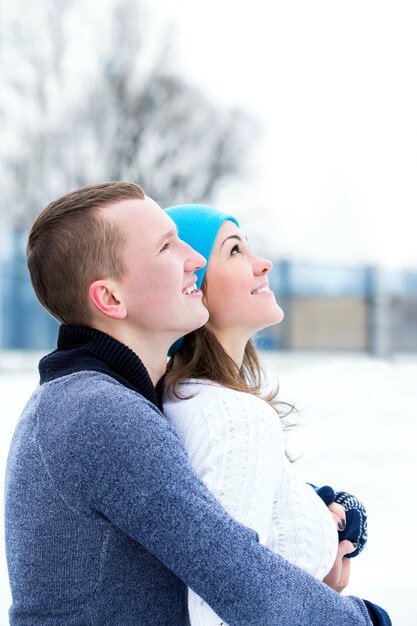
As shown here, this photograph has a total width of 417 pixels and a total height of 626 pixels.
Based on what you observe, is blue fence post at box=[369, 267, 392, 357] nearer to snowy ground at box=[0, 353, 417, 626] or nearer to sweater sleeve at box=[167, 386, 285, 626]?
snowy ground at box=[0, 353, 417, 626]

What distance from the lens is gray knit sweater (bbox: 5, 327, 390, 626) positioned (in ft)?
2.39

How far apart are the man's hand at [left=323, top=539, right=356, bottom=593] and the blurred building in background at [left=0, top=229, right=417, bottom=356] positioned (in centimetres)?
737

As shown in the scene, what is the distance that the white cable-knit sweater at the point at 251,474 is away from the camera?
2.79ft

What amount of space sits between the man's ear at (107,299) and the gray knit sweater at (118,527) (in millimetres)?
39

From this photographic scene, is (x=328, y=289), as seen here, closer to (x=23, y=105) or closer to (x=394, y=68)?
(x=394, y=68)

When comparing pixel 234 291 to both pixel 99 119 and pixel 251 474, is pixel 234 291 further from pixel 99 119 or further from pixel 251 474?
pixel 99 119

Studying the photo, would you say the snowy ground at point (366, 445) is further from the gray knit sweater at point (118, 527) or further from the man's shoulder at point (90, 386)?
the man's shoulder at point (90, 386)

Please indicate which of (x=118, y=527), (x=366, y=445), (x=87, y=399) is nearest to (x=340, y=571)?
(x=118, y=527)

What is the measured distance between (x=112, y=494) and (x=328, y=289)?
28.7ft

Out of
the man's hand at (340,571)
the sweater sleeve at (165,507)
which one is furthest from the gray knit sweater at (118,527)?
the man's hand at (340,571)

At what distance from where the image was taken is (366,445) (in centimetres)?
388

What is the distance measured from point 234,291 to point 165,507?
0.48 metres

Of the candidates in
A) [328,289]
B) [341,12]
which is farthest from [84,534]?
[328,289]

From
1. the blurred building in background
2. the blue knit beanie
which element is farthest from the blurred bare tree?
the blue knit beanie
